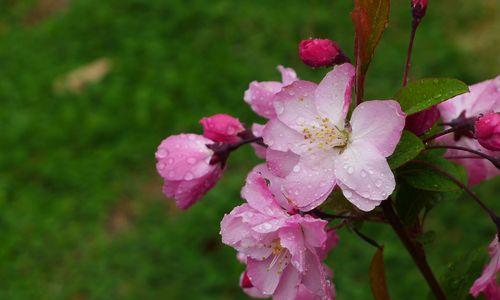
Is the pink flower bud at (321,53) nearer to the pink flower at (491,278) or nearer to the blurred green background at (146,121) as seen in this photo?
the pink flower at (491,278)

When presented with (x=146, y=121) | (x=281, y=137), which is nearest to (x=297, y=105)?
(x=281, y=137)

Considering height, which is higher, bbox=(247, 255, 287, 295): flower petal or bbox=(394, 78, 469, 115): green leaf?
bbox=(394, 78, 469, 115): green leaf

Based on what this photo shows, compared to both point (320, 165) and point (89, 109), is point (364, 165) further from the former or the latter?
point (89, 109)

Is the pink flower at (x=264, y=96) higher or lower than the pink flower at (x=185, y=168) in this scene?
higher

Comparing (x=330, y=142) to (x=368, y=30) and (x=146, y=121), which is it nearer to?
(x=368, y=30)

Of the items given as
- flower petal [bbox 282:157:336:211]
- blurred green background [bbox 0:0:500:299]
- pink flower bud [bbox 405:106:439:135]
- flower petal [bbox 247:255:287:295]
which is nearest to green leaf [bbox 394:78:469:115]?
pink flower bud [bbox 405:106:439:135]

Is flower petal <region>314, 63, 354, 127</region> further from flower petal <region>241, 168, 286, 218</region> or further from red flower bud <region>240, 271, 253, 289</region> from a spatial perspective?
red flower bud <region>240, 271, 253, 289</region>

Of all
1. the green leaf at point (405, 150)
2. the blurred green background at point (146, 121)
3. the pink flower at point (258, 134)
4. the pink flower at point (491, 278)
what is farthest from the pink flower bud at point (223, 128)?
the blurred green background at point (146, 121)
